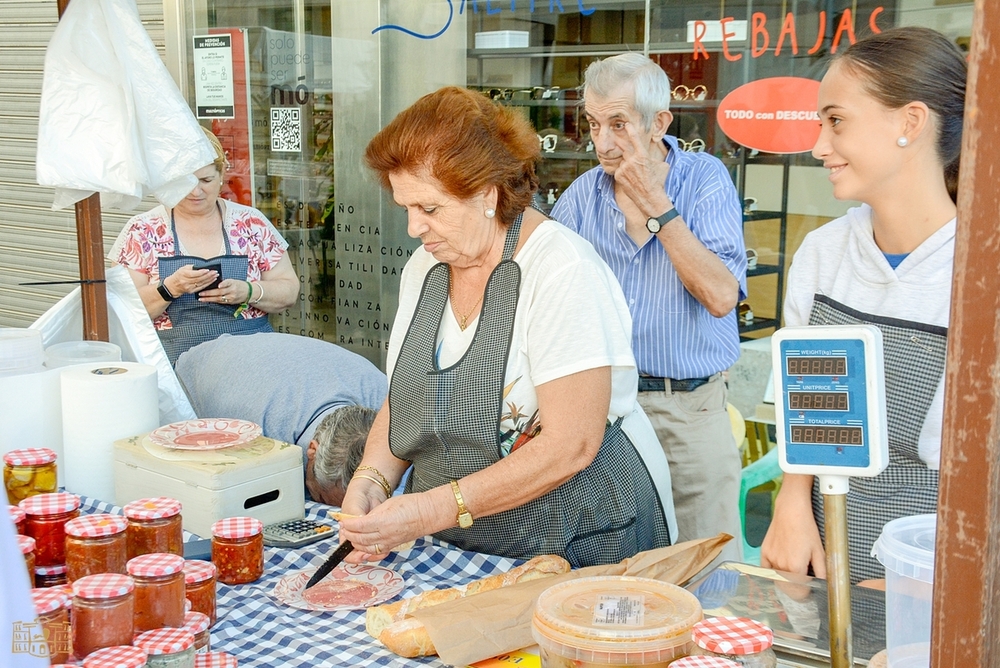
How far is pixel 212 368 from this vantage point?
2746mm

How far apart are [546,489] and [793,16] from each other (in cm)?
218

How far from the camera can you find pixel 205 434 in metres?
2.20

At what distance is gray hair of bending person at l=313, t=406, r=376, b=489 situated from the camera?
7.43ft

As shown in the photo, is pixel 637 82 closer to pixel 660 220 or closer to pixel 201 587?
pixel 660 220

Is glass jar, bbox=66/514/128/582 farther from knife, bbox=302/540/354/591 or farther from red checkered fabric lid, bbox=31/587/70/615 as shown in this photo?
knife, bbox=302/540/354/591

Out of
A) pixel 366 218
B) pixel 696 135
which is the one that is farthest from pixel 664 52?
pixel 366 218

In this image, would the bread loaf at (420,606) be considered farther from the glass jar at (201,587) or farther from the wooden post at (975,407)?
the wooden post at (975,407)

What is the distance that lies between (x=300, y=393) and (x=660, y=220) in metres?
1.07

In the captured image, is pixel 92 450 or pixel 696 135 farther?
pixel 696 135

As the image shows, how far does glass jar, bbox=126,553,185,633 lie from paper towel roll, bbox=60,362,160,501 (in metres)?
0.87

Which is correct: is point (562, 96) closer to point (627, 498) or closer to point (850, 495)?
point (627, 498)

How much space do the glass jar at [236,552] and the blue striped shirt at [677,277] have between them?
1.39m

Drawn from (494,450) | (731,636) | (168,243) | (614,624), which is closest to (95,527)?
(494,450)

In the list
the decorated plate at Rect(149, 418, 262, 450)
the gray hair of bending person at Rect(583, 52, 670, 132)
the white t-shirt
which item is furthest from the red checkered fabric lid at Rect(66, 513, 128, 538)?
the gray hair of bending person at Rect(583, 52, 670, 132)
